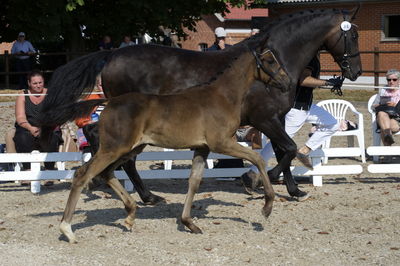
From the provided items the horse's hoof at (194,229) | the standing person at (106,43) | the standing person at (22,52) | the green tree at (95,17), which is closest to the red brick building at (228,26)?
the green tree at (95,17)

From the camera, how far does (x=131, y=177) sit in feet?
30.0

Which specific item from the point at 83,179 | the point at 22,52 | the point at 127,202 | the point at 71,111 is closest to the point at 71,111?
the point at 71,111

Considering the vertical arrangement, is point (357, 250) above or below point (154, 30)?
below

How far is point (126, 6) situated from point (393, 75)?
49.3ft

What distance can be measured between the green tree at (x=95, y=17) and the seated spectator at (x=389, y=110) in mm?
12547

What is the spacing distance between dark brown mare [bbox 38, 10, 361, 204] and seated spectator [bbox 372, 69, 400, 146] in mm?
2874

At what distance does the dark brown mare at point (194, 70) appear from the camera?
342 inches

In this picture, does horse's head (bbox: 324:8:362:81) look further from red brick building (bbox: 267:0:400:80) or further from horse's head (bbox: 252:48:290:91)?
red brick building (bbox: 267:0:400:80)

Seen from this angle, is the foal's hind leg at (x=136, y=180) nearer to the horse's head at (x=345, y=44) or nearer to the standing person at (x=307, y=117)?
the standing person at (x=307, y=117)

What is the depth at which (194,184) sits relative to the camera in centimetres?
759

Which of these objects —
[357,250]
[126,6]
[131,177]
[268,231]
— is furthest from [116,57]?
[126,6]

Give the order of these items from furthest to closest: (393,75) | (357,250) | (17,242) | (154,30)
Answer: (154,30) → (393,75) → (17,242) → (357,250)

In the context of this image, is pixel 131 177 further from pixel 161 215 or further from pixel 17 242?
pixel 17 242

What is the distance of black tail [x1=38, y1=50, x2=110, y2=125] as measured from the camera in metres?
8.57
